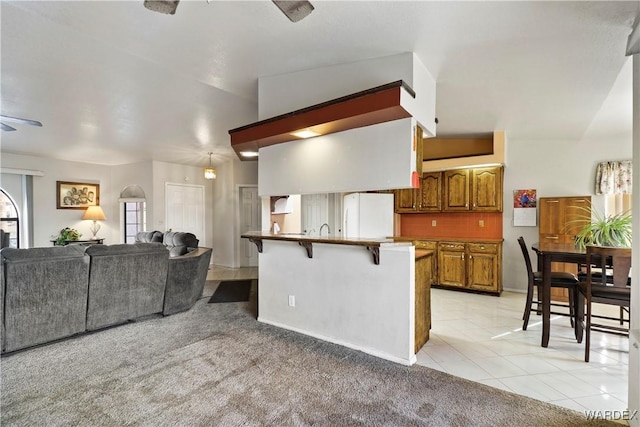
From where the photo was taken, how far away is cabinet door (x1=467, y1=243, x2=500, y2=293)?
4.73 m

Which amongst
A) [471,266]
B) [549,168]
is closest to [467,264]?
[471,266]

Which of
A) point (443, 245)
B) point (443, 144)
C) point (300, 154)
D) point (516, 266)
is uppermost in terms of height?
point (443, 144)

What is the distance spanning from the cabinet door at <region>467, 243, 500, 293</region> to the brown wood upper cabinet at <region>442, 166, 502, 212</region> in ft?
2.14

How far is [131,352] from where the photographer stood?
109 inches

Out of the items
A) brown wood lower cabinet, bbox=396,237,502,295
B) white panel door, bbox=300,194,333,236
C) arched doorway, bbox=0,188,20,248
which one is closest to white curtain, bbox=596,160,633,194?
brown wood lower cabinet, bbox=396,237,502,295

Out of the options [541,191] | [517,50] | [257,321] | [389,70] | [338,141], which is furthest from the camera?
[541,191]

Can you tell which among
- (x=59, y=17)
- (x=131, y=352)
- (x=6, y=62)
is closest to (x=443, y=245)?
(x=131, y=352)

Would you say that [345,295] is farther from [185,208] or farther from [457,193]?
[185,208]

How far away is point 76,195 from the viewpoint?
23.3 feet

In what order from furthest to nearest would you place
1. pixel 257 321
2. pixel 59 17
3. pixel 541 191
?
1. pixel 541 191
2. pixel 257 321
3. pixel 59 17

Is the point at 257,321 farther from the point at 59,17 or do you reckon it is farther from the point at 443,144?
the point at 443,144

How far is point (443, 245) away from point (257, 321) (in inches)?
131

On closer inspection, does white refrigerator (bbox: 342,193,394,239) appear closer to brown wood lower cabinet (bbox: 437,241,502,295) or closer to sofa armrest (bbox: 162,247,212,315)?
brown wood lower cabinet (bbox: 437,241,502,295)

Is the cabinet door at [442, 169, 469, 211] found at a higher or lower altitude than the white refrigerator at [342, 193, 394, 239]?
higher
